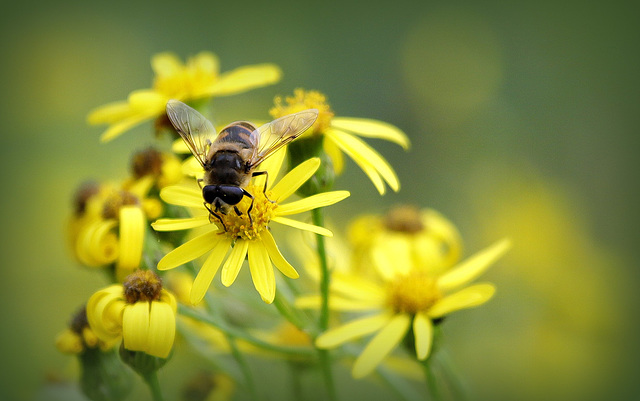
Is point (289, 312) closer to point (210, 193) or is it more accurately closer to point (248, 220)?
point (248, 220)

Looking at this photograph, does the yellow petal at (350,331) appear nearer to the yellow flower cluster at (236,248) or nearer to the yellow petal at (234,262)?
the yellow flower cluster at (236,248)

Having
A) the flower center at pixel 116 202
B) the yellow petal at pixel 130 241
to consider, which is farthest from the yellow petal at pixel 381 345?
the flower center at pixel 116 202

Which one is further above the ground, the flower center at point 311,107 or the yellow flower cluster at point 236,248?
the flower center at point 311,107

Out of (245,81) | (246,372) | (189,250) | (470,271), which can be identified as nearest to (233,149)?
(189,250)

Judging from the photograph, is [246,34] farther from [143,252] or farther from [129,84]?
[143,252]

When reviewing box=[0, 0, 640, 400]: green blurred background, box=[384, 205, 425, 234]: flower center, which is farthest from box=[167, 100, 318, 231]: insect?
box=[0, 0, 640, 400]: green blurred background
